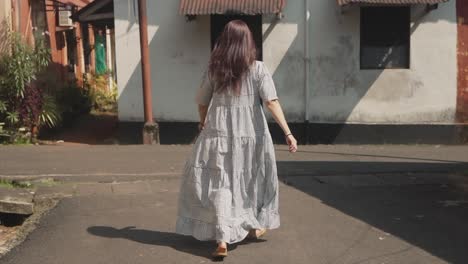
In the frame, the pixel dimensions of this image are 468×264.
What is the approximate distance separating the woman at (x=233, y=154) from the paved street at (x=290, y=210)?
0.28 meters

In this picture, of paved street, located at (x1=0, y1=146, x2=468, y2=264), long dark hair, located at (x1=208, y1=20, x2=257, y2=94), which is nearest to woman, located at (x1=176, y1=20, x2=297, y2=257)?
long dark hair, located at (x1=208, y1=20, x2=257, y2=94)

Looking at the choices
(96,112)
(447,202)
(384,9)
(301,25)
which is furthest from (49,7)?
(447,202)

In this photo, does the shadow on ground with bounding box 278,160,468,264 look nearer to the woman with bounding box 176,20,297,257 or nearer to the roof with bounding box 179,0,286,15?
the woman with bounding box 176,20,297,257

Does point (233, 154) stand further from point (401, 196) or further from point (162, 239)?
point (401, 196)

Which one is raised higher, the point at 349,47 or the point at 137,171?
the point at 349,47

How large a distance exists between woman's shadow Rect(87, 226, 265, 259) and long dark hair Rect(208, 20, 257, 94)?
1.26 metres

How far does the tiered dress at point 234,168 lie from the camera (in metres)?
5.00

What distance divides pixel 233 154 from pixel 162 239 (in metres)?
1.06

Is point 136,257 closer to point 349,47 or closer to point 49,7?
point 349,47

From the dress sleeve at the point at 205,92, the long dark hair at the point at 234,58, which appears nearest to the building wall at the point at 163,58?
the dress sleeve at the point at 205,92

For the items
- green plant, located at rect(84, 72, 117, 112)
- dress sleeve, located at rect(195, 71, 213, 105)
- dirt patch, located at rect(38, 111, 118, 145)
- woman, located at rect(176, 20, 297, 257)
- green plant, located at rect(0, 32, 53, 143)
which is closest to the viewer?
woman, located at rect(176, 20, 297, 257)

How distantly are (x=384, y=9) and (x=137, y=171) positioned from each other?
A: 586cm

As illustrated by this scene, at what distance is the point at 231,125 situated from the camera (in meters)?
5.05

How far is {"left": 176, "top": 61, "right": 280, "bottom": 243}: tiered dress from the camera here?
16.4 feet
